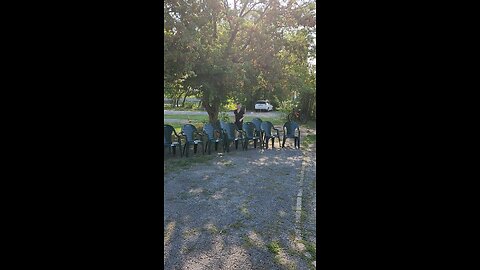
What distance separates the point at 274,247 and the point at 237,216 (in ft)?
3.03

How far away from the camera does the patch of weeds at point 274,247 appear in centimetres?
288

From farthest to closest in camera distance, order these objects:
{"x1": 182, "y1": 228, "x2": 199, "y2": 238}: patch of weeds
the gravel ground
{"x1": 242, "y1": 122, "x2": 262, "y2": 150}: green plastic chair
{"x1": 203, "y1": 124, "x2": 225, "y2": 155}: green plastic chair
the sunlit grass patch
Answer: {"x1": 242, "y1": 122, "x2": 262, "y2": 150}: green plastic chair
{"x1": 203, "y1": 124, "x2": 225, "y2": 155}: green plastic chair
the sunlit grass patch
{"x1": 182, "y1": 228, "x2": 199, "y2": 238}: patch of weeds
the gravel ground

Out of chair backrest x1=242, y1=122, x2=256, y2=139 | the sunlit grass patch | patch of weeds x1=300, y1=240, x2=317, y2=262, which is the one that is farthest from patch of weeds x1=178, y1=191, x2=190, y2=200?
chair backrest x1=242, y1=122, x2=256, y2=139

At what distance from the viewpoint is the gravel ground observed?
275cm

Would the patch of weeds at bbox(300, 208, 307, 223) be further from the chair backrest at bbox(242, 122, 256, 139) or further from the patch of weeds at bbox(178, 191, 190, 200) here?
the chair backrest at bbox(242, 122, 256, 139)

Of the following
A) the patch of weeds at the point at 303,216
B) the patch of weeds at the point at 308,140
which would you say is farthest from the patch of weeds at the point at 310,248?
the patch of weeds at the point at 308,140

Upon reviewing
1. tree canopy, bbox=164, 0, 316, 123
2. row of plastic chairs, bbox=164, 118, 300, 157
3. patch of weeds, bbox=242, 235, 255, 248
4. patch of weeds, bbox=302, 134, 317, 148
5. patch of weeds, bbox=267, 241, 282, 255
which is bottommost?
patch of weeds, bbox=267, 241, 282, 255

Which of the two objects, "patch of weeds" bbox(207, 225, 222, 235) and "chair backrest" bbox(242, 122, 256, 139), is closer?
"patch of weeds" bbox(207, 225, 222, 235)

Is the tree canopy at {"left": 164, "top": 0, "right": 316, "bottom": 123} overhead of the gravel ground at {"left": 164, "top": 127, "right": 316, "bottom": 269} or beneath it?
overhead

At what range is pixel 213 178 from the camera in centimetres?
563

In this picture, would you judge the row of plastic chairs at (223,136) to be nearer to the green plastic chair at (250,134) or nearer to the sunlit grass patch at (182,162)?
the green plastic chair at (250,134)

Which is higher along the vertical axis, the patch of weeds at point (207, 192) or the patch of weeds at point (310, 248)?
the patch of weeds at point (207, 192)
